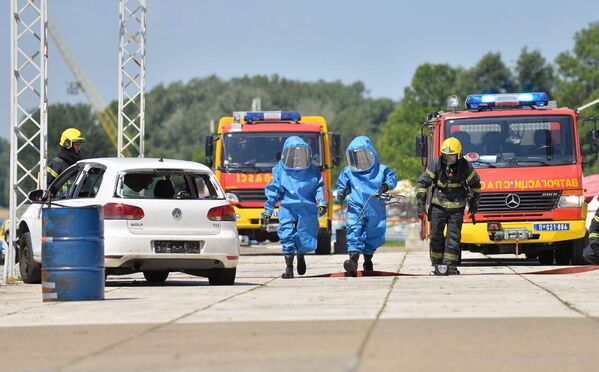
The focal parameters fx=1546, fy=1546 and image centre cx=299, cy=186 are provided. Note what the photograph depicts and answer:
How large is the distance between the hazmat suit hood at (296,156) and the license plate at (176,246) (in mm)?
2494

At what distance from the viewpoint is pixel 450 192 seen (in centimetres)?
2019

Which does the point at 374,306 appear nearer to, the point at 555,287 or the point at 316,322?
the point at 316,322

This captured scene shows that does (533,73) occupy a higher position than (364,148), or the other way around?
(533,73)

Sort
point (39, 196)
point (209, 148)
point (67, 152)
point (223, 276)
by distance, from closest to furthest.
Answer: point (223, 276) < point (39, 196) < point (67, 152) < point (209, 148)

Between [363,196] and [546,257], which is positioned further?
[546,257]

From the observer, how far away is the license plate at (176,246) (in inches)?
683

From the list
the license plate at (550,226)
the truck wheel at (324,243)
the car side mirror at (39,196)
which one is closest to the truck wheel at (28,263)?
the car side mirror at (39,196)

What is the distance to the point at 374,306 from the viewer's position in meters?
13.4

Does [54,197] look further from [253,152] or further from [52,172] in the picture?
[253,152]

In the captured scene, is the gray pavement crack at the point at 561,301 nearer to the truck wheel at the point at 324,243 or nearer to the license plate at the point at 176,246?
the license plate at the point at 176,246

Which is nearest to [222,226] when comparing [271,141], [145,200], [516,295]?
[145,200]

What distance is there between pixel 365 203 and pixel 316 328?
8398mm

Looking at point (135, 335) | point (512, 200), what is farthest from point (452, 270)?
point (135, 335)

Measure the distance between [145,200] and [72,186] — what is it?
4.39 ft
